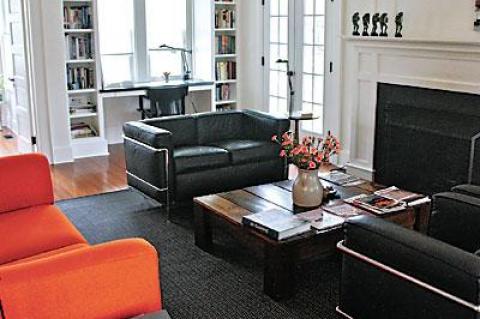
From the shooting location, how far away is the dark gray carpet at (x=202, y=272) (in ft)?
11.0

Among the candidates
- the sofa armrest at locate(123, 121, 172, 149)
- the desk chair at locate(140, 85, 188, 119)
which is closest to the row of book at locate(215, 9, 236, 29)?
the desk chair at locate(140, 85, 188, 119)

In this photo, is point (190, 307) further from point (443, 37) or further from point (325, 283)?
point (443, 37)

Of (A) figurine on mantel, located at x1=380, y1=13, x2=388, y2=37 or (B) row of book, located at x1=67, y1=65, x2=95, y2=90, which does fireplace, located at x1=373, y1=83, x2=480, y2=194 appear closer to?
(A) figurine on mantel, located at x1=380, y1=13, x2=388, y2=37

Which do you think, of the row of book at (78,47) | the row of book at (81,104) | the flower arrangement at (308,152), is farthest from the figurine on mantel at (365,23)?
the row of book at (81,104)

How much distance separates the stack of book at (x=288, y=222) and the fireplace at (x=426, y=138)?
174 cm

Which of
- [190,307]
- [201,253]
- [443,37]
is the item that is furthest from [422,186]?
[190,307]

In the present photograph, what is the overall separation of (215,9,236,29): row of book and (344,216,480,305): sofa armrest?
5.54 meters

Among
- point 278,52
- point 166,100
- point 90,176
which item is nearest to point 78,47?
point 166,100

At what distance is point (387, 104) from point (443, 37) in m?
0.82

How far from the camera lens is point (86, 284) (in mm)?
2068

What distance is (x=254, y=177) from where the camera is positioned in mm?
5289

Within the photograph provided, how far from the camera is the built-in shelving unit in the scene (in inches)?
309

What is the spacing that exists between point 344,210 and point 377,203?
253 mm

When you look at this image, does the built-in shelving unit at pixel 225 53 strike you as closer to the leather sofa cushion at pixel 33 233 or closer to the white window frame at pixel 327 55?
the white window frame at pixel 327 55
